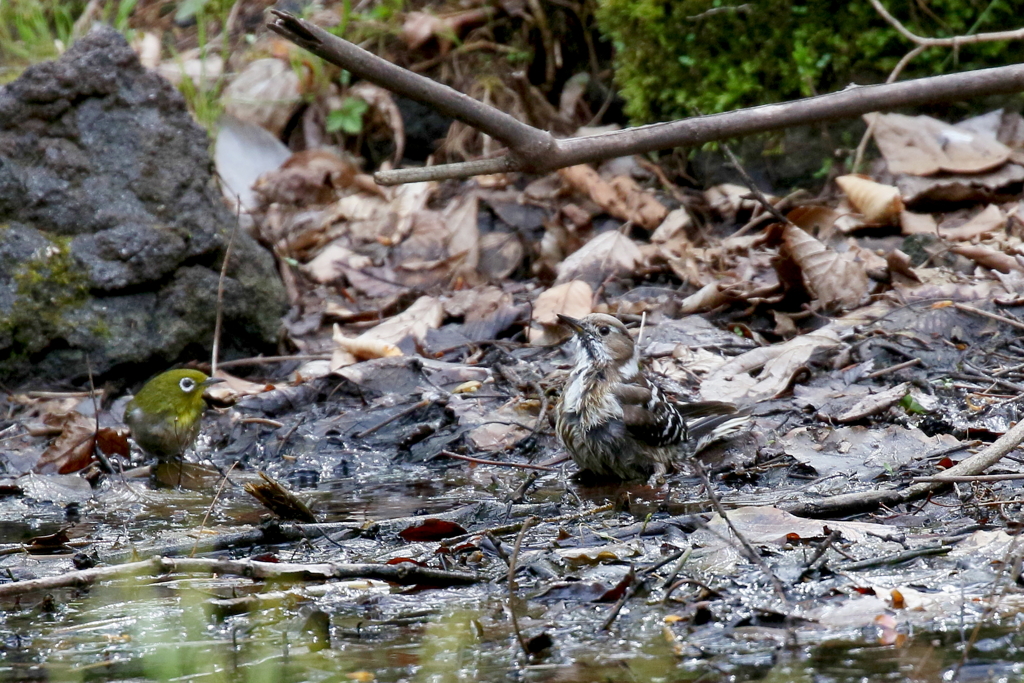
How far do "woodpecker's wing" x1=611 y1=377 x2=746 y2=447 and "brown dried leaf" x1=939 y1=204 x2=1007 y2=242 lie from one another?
9.37ft

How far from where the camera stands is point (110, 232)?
743cm

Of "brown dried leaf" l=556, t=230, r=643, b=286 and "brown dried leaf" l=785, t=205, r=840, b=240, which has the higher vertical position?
"brown dried leaf" l=785, t=205, r=840, b=240

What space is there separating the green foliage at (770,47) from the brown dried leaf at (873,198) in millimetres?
932

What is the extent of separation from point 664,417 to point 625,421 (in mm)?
198

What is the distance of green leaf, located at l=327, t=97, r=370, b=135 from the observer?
433 inches

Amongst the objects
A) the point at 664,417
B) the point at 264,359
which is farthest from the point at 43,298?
the point at 664,417

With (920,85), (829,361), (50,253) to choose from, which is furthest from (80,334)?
(920,85)

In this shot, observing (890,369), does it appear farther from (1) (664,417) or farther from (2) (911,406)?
(1) (664,417)

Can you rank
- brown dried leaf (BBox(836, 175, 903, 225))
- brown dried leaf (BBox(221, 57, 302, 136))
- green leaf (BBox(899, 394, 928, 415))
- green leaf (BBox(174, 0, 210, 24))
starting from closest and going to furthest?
green leaf (BBox(899, 394, 928, 415)) < brown dried leaf (BBox(836, 175, 903, 225)) < brown dried leaf (BBox(221, 57, 302, 136)) < green leaf (BBox(174, 0, 210, 24))

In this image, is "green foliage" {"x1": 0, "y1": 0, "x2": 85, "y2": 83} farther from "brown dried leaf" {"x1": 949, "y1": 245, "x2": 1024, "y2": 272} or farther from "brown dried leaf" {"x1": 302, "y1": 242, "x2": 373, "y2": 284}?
"brown dried leaf" {"x1": 949, "y1": 245, "x2": 1024, "y2": 272}

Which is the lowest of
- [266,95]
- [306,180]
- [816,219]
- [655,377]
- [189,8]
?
[655,377]

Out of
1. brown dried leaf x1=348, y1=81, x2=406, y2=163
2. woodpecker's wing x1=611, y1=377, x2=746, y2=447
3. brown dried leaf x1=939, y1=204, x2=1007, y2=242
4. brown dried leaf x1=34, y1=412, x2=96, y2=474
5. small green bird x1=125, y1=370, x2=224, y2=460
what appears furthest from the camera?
brown dried leaf x1=348, y1=81, x2=406, y2=163

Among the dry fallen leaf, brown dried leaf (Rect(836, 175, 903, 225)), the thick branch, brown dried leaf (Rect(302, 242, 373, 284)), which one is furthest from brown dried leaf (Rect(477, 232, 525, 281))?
the thick branch

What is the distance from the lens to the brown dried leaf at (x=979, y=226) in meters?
7.68
